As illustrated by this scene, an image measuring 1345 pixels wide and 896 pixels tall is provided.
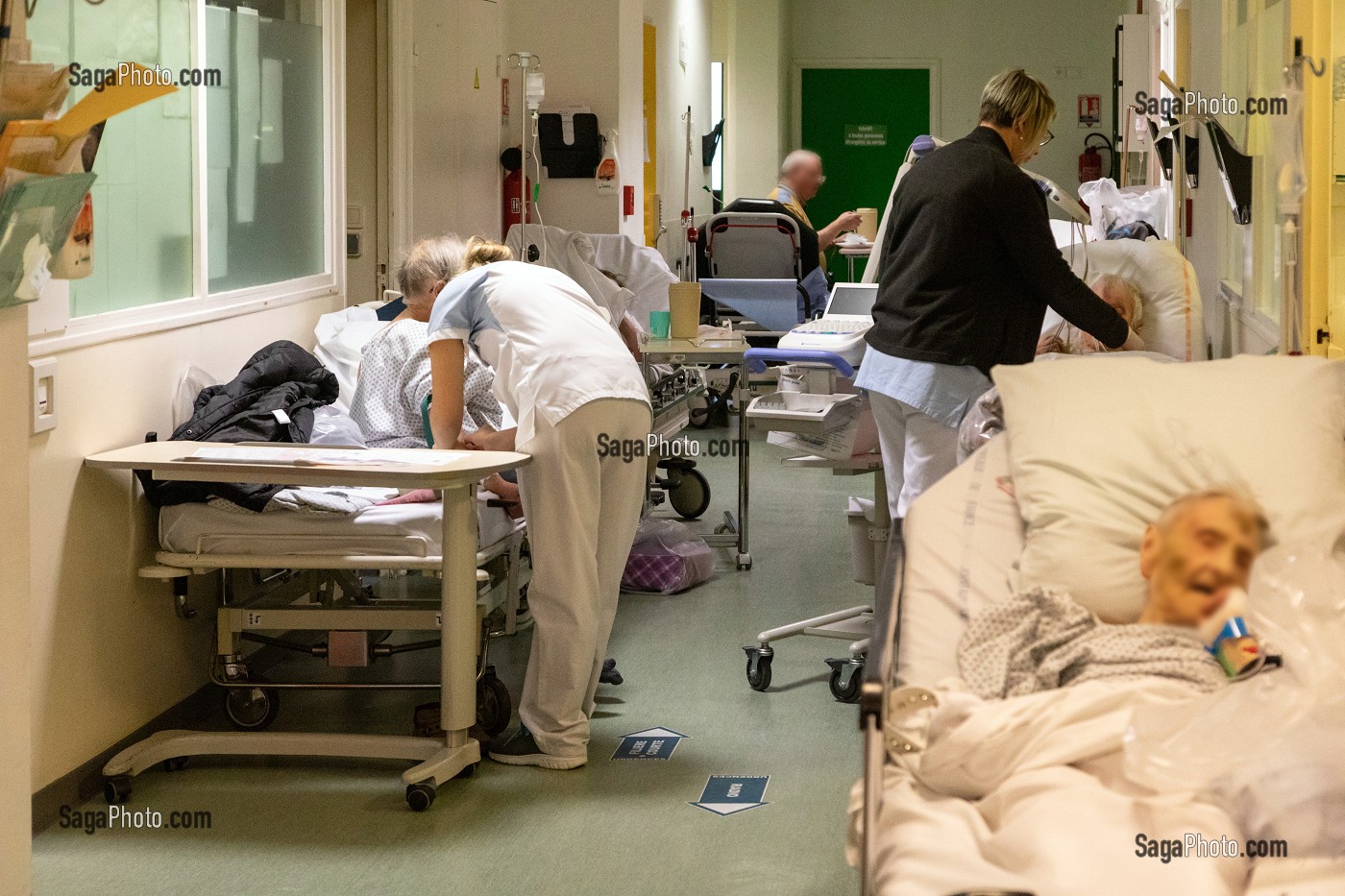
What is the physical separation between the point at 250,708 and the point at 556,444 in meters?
1.06

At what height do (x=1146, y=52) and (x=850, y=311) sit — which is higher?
(x=1146, y=52)

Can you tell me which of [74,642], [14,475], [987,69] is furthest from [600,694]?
[987,69]

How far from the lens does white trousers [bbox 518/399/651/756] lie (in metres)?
3.29

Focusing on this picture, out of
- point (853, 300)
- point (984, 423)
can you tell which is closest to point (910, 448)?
point (984, 423)

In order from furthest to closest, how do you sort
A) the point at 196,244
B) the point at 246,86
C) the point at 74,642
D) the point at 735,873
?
1. the point at 246,86
2. the point at 196,244
3. the point at 74,642
4. the point at 735,873

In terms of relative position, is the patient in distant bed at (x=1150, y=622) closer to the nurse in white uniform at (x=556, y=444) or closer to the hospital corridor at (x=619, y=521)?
the hospital corridor at (x=619, y=521)

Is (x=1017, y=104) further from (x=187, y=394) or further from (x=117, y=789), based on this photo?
(x=117, y=789)

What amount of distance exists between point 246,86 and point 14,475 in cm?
211

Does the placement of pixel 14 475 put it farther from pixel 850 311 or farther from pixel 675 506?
pixel 675 506

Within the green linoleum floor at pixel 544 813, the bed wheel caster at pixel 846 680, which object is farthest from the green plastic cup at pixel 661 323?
the bed wheel caster at pixel 846 680

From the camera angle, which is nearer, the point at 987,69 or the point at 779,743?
the point at 779,743

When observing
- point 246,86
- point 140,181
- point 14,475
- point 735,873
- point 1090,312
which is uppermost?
point 246,86

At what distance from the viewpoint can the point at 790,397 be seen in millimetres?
4000

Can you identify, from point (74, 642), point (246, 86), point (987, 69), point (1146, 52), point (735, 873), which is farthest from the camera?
point (987, 69)
